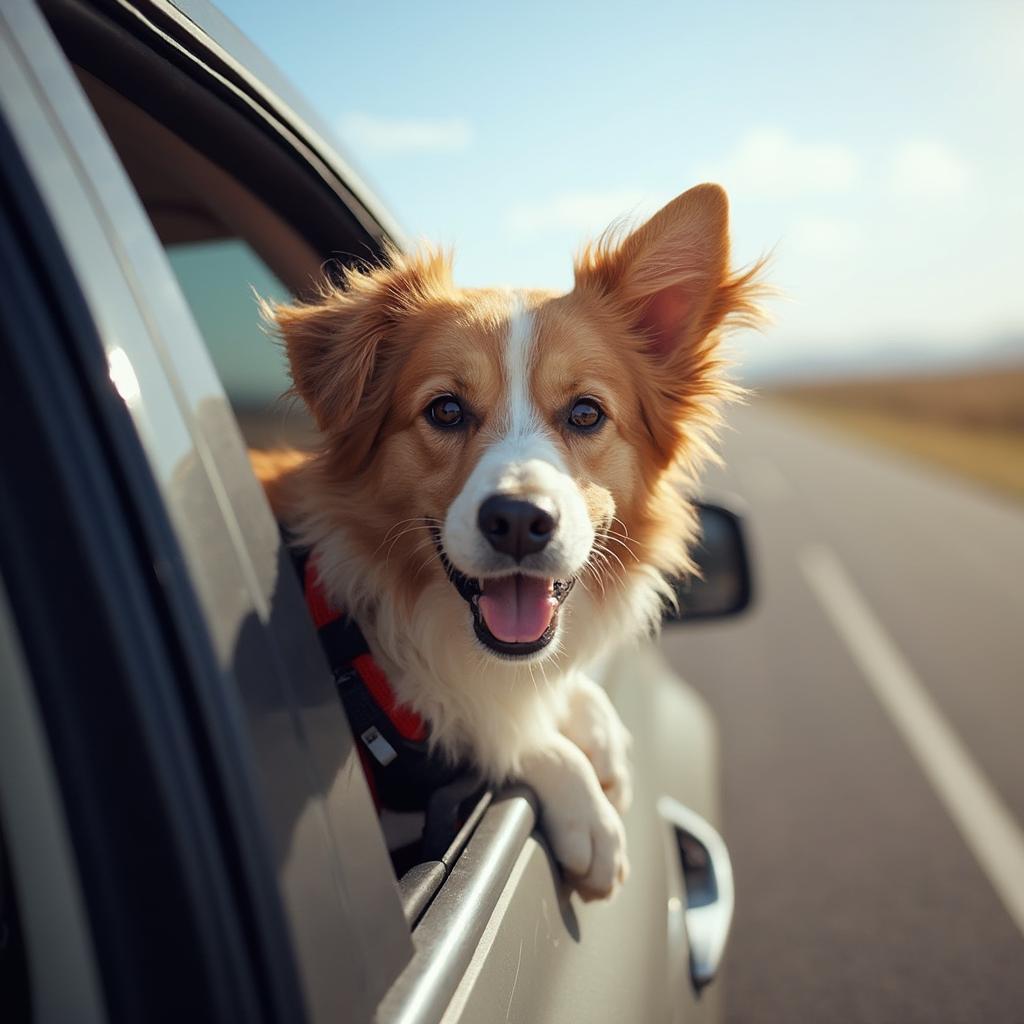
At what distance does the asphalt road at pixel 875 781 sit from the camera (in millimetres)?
3814

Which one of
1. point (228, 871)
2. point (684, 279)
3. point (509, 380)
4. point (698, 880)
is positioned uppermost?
point (684, 279)

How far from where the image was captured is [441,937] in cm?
134

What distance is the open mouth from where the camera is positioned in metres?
2.37

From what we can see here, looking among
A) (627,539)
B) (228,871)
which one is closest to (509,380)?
(627,539)

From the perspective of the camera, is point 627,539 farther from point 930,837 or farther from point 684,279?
point 930,837

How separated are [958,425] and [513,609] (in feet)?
117

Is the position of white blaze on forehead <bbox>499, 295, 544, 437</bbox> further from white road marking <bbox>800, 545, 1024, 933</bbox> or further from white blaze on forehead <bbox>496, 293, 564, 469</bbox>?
white road marking <bbox>800, 545, 1024, 933</bbox>

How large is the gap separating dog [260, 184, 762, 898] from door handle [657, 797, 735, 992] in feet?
1.56

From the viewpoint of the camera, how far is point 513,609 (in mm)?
2410

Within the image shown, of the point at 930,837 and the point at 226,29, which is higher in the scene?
the point at 226,29

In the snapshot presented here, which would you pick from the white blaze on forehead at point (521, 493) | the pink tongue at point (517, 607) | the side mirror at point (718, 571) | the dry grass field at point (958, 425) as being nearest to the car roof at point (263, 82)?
the white blaze on forehead at point (521, 493)

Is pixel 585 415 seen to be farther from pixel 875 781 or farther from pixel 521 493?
pixel 875 781

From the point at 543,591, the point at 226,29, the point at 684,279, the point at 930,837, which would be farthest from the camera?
the point at 930,837

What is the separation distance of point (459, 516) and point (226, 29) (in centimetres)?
115
